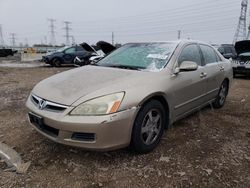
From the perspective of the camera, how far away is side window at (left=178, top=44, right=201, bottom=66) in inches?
140

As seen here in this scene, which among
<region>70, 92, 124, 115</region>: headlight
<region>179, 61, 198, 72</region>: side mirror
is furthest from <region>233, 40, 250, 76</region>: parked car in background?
<region>70, 92, 124, 115</region>: headlight

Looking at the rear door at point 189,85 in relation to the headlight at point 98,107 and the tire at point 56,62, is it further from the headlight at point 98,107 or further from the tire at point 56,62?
the tire at point 56,62

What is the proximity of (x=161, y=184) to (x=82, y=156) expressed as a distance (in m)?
1.03

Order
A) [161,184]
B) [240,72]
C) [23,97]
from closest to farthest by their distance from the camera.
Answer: [161,184]
[23,97]
[240,72]

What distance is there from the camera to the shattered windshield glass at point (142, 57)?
3266 mm

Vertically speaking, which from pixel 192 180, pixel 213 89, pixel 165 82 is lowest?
pixel 192 180

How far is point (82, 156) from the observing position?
2.90 m

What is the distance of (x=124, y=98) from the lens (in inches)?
99.3

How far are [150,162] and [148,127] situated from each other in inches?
16.3

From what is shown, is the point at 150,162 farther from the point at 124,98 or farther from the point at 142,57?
the point at 142,57

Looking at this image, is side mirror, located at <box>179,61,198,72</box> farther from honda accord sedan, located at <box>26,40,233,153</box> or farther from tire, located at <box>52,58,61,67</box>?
tire, located at <box>52,58,61,67</box>

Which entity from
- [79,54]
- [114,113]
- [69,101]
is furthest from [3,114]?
[79,54]

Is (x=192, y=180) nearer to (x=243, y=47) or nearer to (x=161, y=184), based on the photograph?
(x=161, y=184)

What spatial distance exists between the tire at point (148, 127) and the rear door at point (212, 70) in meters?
Result: 1.47
